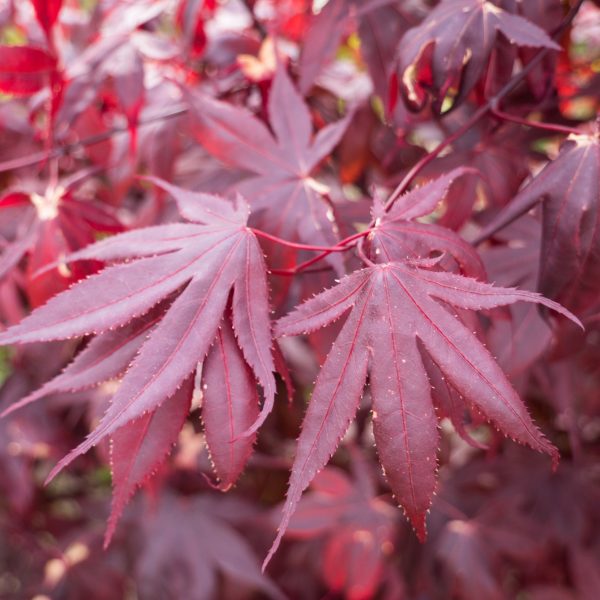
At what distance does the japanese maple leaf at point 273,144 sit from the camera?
95cm

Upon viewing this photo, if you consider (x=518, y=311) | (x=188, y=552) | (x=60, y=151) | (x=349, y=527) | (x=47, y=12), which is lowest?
(x=188, y=552)

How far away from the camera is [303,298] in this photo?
36.5 inches

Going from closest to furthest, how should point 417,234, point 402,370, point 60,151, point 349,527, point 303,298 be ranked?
1. point 402,370
2. point 417,234
3. point 303,298
4. point 60,151
5. point 349,527

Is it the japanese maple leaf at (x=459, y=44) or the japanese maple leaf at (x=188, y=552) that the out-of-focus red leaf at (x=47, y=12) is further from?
the japanese maple leaf at (x=188, y=552)

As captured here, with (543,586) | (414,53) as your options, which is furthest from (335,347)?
(543,586)

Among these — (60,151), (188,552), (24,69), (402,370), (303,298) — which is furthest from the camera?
(188,552)

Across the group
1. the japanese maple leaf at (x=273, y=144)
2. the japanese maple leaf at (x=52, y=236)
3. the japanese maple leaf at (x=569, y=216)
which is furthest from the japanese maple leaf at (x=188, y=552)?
the japanese maple leaf at (x=569, y=216)

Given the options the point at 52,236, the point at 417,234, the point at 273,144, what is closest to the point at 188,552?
the point at 52,236

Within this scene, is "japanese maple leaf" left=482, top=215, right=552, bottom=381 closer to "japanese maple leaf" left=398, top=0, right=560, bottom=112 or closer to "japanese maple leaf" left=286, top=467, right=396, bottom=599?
"japanese maple leaf" left=398, top=0, right=560, bottom=112

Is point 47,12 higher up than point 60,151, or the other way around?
point 47,12

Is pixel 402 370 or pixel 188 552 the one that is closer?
pixel 402 370

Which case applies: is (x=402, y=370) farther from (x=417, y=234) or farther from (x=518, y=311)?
(x=518, y=311)

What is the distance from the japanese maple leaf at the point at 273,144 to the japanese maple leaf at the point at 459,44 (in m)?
0.16

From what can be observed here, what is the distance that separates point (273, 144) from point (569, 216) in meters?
0.42
